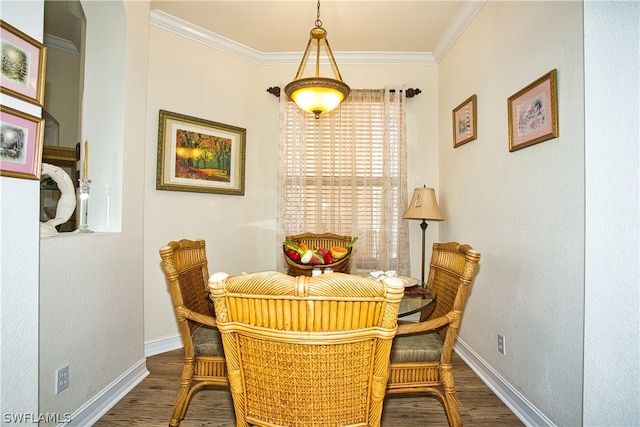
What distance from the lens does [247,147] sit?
10.3 ft

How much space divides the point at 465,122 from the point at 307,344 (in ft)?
7.84

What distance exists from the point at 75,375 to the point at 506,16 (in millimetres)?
3395

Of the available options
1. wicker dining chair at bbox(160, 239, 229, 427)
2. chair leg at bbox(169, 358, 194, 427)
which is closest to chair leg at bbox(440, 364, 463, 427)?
wicker dining chair at bbox(160, 239, 229, 427)

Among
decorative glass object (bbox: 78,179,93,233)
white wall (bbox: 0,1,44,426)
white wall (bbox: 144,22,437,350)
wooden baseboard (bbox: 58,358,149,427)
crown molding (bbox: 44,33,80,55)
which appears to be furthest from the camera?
crown molding (bbox: 44,33,80,55)

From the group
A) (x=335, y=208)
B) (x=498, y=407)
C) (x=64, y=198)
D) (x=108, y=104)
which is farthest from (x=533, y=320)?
(x=108, y=104)

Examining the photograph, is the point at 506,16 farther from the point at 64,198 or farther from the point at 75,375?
the point at 75,375

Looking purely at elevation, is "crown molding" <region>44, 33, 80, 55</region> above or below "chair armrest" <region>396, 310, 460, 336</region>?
above

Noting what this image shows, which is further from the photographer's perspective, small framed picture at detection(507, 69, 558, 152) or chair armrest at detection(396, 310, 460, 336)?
small framed picture at detection(507, 69, 558, 152)

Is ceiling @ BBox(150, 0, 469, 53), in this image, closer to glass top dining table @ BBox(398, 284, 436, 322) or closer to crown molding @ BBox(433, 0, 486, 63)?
crown molding @ BBox(433, 0, 486, 63)

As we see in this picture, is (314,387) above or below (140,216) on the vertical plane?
below

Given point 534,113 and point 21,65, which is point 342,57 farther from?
point 21,65

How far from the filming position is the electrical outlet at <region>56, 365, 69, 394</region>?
1494 mm

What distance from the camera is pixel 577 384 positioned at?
4.49 feet

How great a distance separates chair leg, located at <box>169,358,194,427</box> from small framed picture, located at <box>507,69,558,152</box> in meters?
2.24
